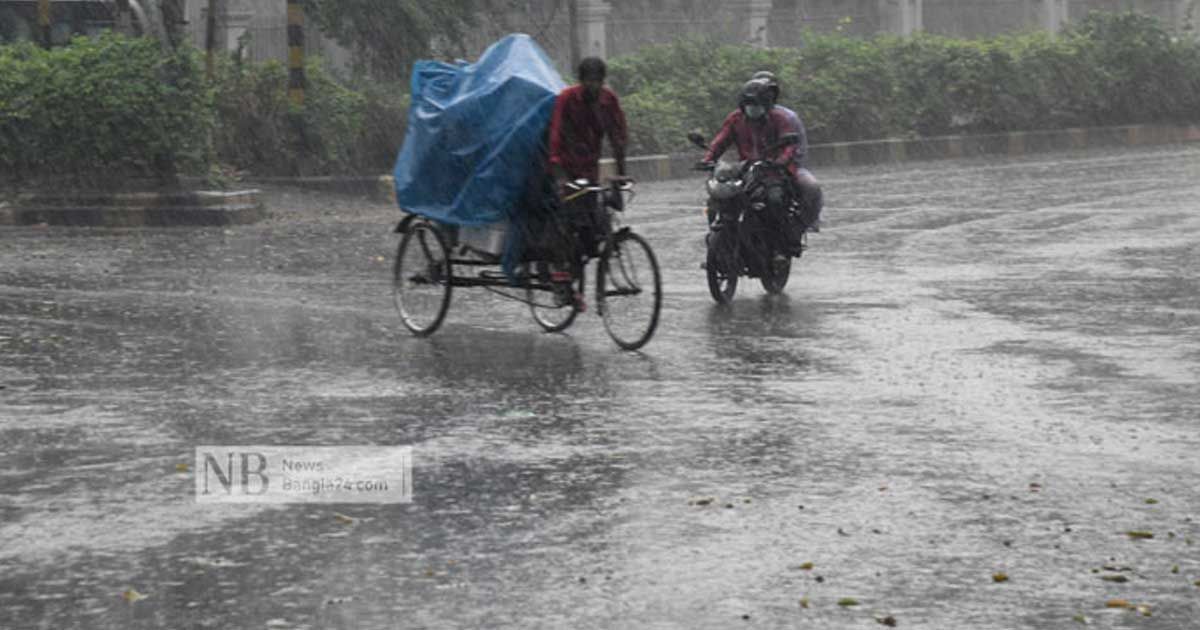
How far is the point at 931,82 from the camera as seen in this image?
36375 mm

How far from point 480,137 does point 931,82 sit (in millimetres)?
24769

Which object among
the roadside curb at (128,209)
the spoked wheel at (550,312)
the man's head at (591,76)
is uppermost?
the man's head at (591,76)

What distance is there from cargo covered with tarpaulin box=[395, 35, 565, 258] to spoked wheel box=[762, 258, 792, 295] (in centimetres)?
276

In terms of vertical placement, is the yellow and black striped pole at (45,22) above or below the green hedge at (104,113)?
above

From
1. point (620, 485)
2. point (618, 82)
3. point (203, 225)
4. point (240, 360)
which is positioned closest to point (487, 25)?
point (618, 82)

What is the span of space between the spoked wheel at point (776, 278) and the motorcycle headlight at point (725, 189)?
→ 63 centimetres

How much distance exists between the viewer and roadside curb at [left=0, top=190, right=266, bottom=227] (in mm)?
22359

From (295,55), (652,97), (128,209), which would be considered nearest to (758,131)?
(128,209)

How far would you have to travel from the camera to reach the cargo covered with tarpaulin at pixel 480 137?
12.5 m

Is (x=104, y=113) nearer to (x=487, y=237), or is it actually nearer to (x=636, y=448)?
(x=487, y=237)

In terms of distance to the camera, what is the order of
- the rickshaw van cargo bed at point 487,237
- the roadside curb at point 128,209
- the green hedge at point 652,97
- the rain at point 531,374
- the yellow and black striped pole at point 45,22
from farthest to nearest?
the yellow and black striped pole at point 45,22 → the green hedge at point 652,97 → the roadside curb at point 128,209 → the rickshaw van cargo bed at point 487,237 → the rain at point 531,374

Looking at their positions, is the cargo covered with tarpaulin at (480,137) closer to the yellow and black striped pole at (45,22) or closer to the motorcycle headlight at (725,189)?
the motorcycle headlight at (725,189)

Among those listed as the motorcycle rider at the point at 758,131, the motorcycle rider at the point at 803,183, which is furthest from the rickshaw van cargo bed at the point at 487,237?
the motorcycle rider at the point at 803,183

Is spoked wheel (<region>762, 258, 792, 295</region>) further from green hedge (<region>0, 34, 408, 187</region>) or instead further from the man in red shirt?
green hedge (<region>0, 34, 408, 187</region>)
